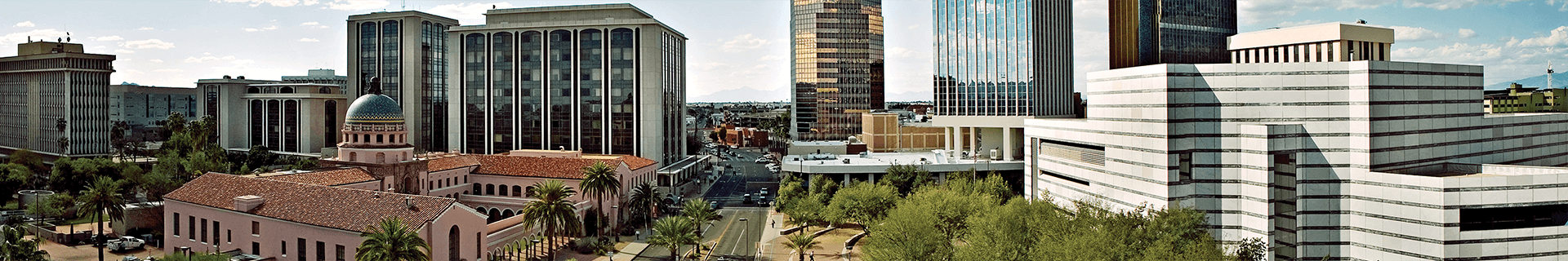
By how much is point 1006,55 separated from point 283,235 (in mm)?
103712

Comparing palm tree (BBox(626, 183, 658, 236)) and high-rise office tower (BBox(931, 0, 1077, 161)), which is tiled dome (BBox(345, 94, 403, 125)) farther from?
high-rise office tower (BBox(931, 0, 1077, 161))

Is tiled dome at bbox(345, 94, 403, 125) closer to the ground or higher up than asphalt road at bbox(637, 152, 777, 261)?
higher up

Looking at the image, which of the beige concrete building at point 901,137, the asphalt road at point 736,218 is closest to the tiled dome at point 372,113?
the asphalt road at point 736,218

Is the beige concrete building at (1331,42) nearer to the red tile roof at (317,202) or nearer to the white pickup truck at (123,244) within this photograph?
the red tile roof at (317,202)

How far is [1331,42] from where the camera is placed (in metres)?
Answer: 77.1

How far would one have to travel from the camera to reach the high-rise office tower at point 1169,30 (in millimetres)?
138125

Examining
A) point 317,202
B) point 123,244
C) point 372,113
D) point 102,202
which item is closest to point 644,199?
point 372,113

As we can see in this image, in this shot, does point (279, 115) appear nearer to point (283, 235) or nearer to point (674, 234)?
point (283, 235)

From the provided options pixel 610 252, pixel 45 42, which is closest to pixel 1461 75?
pixel 610 252

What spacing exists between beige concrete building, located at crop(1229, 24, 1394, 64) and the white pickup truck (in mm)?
98012

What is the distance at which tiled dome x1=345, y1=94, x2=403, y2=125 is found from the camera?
8862 cm

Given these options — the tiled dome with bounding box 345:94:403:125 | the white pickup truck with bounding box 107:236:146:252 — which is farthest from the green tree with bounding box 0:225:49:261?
the tiled dome with bounding box 345:94:403:125

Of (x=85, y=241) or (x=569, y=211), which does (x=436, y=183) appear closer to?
(x=569, y=211)

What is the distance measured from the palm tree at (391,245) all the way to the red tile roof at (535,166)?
37026 mm
